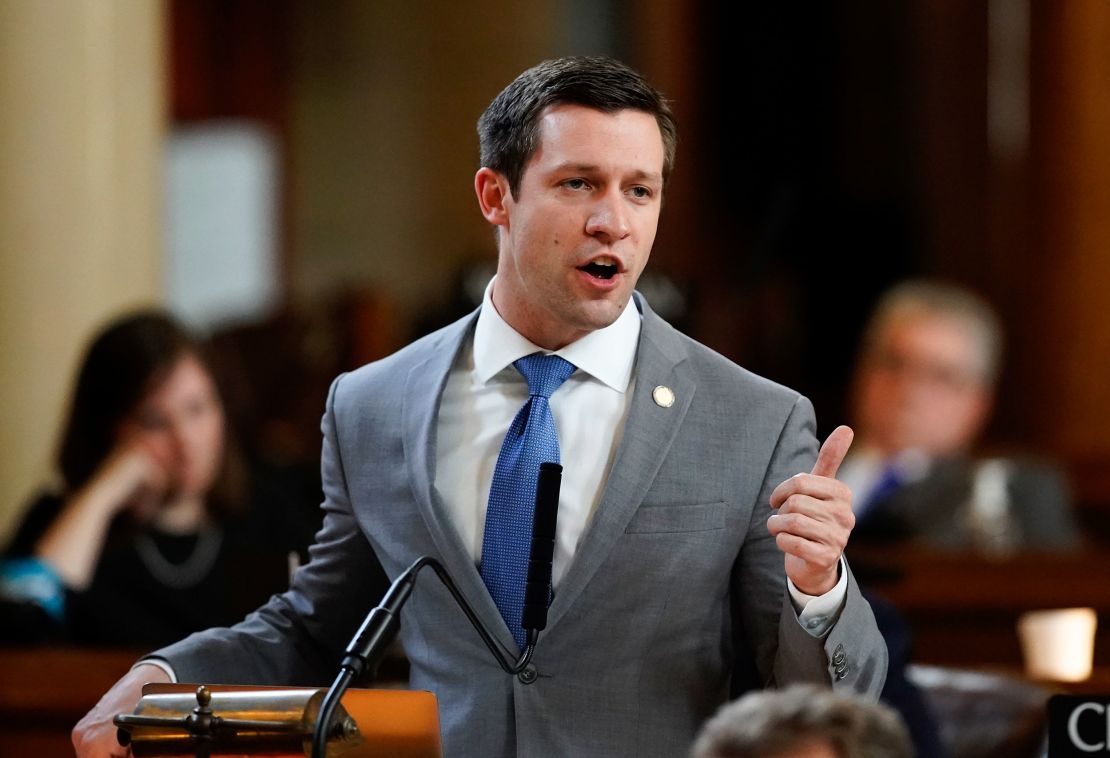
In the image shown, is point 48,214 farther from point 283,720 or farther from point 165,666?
point 283,720

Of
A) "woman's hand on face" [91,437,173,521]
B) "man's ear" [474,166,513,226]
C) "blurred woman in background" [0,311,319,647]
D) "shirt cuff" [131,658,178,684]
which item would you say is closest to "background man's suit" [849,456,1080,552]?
"blurred woman in background" [0,311,319,647]

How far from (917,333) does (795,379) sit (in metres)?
4.07

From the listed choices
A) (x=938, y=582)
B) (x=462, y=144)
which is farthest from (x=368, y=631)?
→ (x=462, y=144)

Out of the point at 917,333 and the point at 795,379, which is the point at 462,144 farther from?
the point at 917,333

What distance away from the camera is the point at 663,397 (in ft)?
7.13

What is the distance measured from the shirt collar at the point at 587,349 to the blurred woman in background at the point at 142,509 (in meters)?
1.89

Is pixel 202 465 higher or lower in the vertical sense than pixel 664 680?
lower

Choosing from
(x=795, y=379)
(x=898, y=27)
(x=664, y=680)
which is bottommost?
(x=795, y=379)

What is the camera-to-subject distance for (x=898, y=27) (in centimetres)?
939

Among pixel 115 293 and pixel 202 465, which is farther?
pixel 115 293

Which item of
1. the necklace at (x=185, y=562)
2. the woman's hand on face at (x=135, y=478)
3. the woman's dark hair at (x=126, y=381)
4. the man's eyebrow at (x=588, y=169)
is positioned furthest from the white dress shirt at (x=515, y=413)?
the woman's hand on face at (x=135, y=478)

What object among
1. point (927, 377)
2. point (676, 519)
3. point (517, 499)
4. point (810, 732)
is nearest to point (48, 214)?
point (927, 377)

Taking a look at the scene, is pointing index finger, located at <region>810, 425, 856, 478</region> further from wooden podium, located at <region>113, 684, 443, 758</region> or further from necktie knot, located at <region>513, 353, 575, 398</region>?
wooden podium, located at <region>113, 684, 443, 758</region>

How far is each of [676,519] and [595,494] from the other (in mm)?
110
